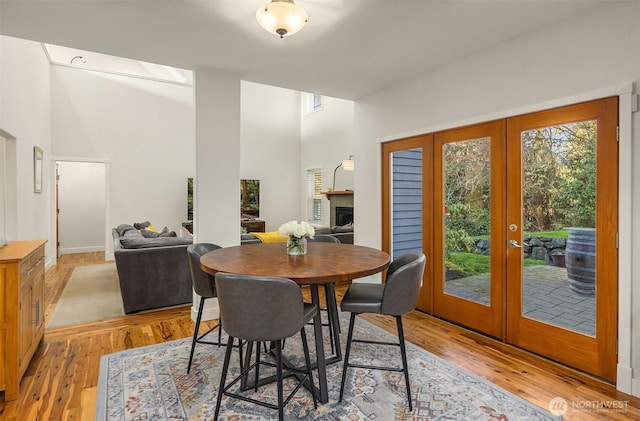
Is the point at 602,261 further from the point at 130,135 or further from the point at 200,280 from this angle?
the point at 130,135

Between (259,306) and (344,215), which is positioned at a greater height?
(344,215)

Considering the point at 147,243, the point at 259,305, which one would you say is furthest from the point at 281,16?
the point at 147,243

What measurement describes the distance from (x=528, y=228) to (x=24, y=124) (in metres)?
6.17

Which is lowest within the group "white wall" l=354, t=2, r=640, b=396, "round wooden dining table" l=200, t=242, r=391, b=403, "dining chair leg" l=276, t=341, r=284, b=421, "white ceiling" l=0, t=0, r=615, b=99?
"dining chair leg" l=276, t=341, r=284, b=421

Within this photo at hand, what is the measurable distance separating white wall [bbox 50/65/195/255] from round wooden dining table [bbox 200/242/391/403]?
16.6 feet

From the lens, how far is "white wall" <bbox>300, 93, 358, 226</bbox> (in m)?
7.43

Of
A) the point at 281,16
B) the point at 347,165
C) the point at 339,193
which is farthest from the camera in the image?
the point at 339,193

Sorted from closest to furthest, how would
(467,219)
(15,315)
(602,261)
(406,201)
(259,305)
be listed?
(259,305), (15,315), (602,261), (467,219), (406,201)

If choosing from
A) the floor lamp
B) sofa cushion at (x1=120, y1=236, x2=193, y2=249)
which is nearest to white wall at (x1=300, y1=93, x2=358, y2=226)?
the floor lamp

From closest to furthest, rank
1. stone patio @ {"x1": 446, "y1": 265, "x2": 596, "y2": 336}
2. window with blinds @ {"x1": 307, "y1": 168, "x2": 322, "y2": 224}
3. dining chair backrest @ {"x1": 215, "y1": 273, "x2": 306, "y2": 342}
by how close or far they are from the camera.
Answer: dining chair backrest @ {"x1": 215, "y1": 273, "x2": 306, "y2": 342} → stone patio @ {"x1": 446, "y1": 265, "x2": 596, "y2": 336} → window with blinds @ {"x1": 307, "y1": 168, "x2": 322, "y2": 224}

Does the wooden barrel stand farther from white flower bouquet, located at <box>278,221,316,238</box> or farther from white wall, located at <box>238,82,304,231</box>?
white wall, located at <box>238,82,304,231</box>

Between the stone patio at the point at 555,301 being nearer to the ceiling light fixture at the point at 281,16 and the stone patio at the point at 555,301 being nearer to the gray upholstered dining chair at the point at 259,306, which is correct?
the gray upholstered dining chair at the point at 259,306

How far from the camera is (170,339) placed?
312cm

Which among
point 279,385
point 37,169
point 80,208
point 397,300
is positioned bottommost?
point 279,385
